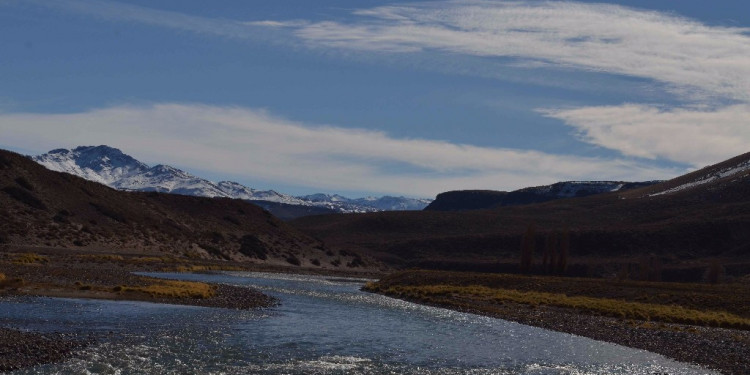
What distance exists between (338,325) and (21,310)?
672 inches

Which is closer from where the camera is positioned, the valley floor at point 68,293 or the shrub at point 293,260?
the valley floor at point 68,293

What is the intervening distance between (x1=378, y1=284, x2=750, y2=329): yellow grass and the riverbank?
194 mm

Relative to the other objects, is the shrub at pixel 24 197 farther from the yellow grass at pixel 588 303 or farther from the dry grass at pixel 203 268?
the yellow grass at pixel 588 303

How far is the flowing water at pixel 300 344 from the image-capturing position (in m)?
31.5

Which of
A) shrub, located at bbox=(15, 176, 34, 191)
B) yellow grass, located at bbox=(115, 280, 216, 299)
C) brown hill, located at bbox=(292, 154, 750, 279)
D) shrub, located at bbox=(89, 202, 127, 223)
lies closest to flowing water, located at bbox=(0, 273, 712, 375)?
yellow grass, located at bbox=(115, 280, 216, 299)

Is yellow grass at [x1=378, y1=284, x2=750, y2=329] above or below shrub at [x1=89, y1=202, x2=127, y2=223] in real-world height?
below

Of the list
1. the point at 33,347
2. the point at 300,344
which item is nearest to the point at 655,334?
the point at 300,344

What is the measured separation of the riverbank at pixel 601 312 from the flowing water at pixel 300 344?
2.26 meters

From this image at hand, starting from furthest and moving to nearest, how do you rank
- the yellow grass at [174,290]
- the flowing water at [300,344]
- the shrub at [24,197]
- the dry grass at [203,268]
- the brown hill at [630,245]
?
the brown hill at [630,245] → the shrub at [24,197] → the dry grass at [203,268] → the yellow grass at [174,290] → the flowing water at [300,344]

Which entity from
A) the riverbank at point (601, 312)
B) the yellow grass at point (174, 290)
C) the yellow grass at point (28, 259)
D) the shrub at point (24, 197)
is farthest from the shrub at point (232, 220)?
the yellow grass at point (174, 290)

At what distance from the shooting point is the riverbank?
42875 mm

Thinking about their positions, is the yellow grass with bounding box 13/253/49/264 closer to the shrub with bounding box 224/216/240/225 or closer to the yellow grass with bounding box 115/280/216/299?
the yellow grass with bounding box 115/280/216/299

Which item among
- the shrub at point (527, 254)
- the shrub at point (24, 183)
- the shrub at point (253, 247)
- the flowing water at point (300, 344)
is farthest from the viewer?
the shrub at point (253, 247)

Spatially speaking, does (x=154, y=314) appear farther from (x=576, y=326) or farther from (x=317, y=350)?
(x=576, y=326)
